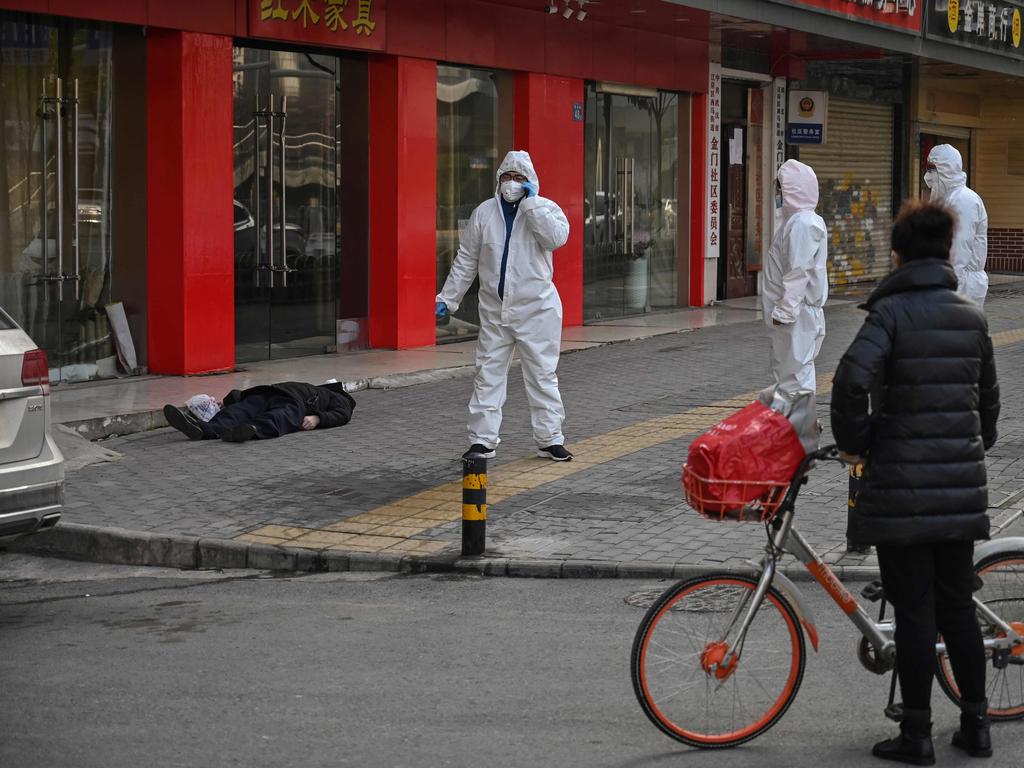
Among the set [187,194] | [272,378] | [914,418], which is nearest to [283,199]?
[187,194]

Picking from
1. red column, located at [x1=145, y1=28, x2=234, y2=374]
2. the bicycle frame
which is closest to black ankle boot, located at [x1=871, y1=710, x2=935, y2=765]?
the bicycle frame

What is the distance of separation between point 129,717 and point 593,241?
14788 millimetres

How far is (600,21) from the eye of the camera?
19031mm

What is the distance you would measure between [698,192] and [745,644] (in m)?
17.2

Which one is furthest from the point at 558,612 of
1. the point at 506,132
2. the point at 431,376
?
the point at 506,132

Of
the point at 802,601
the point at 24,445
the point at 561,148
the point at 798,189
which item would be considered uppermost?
the point at 561,148

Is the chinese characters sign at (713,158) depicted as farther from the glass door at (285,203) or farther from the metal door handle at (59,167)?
the metal door handle at (59,167)

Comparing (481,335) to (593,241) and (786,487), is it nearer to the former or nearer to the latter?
(786,487)

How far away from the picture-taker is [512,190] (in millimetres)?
10219

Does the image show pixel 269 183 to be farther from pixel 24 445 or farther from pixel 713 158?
pixel 713 158

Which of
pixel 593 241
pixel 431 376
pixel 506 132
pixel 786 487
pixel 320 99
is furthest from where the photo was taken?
pixel 593 241

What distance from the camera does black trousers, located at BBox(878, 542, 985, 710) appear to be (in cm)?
493

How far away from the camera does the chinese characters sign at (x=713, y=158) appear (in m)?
21.9

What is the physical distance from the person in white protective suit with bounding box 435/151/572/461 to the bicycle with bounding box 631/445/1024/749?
5193 millimetres
